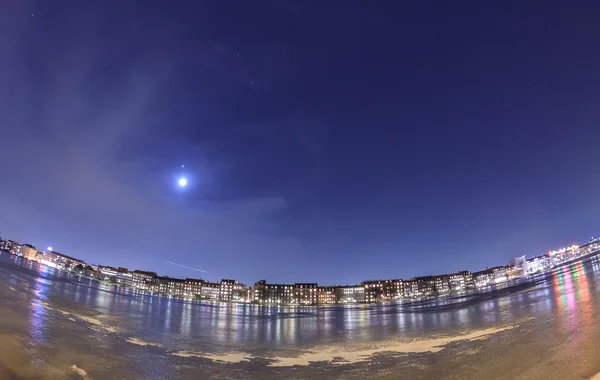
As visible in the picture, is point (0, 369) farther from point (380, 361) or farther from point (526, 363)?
point (526, 363)

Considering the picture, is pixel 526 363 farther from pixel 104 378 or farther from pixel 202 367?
pixel 104 378

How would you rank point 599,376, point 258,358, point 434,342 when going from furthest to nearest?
point 434,342 → point 258,358 → point 599,376

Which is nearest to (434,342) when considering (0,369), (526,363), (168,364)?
(526,363)

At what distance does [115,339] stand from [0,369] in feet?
20.1

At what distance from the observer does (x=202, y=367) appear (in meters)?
9.82

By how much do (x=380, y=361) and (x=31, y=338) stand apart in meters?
11.3

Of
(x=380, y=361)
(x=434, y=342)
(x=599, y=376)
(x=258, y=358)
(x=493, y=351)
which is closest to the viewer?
(x=599, y=376)

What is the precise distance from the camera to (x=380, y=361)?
408 inches

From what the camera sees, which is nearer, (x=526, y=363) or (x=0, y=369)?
(x=0, y=369)

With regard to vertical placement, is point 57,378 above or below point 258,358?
above

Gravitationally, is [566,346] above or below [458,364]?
above

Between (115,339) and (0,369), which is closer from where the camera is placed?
(0,369)

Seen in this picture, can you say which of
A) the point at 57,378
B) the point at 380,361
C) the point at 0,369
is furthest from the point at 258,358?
the point at 0,369

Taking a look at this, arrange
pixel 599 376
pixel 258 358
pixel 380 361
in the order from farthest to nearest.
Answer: pixel 258 358
pixel 380 361
pixel 599 376
